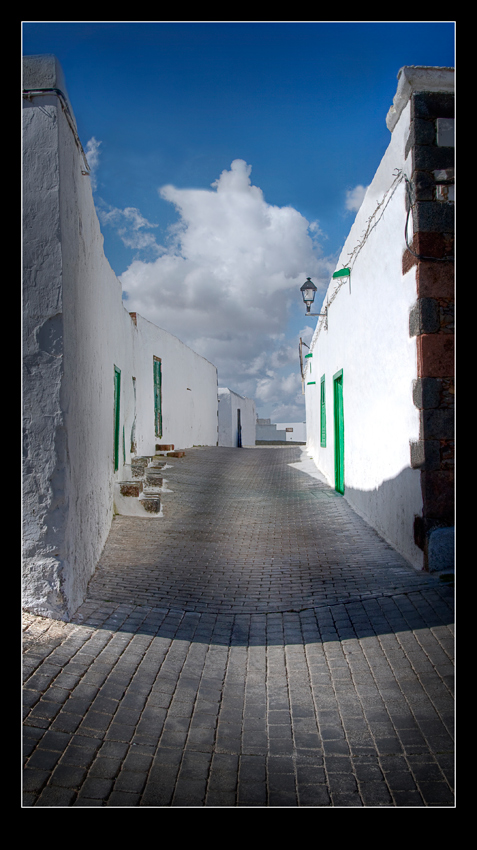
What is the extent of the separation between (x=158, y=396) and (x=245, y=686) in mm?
11590

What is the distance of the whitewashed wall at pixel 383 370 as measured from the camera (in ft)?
16.9

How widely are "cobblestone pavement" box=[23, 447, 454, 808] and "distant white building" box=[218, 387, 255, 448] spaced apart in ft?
74.7

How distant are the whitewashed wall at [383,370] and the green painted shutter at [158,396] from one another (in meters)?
6.70

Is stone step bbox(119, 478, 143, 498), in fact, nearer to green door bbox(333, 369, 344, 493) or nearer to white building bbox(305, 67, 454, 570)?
white building bbox(305, 67, 454, 570)

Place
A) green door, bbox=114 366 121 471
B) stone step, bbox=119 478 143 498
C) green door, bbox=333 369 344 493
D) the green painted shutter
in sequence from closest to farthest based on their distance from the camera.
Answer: stone step, bbox=119 478 143 498, green door, bbox=114 366 121 471, green door, bbox=333 369 344 493, the green painted shutter

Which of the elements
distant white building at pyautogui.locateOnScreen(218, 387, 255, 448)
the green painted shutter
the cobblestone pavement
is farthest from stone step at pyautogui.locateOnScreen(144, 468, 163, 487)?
distant white building at pyautogui.locateOnScreen(218, 387, 255, 448)

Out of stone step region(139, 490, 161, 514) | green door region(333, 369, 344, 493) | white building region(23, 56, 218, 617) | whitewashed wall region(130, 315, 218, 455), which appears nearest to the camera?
white building region(23, 56, 218, 617)

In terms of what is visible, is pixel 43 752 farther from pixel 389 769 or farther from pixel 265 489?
pixel 265 489

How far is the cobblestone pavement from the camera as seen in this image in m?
2.40

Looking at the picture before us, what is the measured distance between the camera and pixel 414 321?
486 cm

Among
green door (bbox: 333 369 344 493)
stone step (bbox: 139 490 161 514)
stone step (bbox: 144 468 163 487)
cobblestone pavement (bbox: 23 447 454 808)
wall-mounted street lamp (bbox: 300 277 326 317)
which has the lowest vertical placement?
cobblestone pavement (bbox: 23 447 454 808)

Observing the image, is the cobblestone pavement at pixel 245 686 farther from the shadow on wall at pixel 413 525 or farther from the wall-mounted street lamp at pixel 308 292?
the wall-mounted street lamp at pixel 308 292

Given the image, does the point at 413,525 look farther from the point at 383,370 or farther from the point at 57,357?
the point at 57,357

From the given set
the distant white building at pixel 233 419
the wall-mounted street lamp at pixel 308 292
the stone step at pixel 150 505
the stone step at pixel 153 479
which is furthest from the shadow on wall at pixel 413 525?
the distant white building at pixel 233 419
